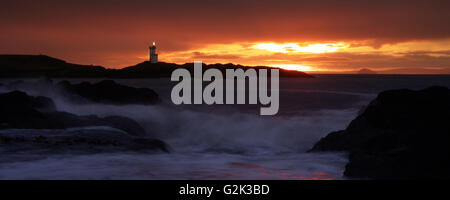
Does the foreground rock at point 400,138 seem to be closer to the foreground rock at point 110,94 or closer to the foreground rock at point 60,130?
the foreground rock at point 60,130

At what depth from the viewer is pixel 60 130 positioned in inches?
493

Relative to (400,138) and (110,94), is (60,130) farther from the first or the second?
(110,94)

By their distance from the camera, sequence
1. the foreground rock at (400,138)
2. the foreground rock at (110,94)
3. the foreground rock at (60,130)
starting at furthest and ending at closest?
the foreground rock at (110,94) < the foreground rock at (60,130) < the foreground rock at (400,138)

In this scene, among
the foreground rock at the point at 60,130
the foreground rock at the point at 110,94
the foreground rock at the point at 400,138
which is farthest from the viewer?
the foreground rock at the point at 110,94

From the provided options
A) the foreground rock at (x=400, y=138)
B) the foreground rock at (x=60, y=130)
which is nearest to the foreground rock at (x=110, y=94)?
the foreground rock at (x=60, y=130)

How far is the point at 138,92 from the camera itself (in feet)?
82.5

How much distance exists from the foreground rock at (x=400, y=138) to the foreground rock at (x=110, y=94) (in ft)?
49.6

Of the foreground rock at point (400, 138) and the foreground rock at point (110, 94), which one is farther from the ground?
the foreground rock at point (110, 94)

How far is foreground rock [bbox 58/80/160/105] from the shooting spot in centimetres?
2375

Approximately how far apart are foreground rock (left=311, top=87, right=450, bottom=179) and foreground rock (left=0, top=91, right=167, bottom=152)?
5.00 meters

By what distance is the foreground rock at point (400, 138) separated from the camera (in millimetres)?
7559

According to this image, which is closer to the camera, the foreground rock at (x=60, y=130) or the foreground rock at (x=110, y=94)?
the foreground rock at (x=60, y=130)

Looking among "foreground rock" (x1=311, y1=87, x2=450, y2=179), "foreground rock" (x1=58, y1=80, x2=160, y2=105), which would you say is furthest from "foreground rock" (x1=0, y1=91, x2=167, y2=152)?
"foreground rock" (x1=58, y1=80, x2=160, y2=105)
